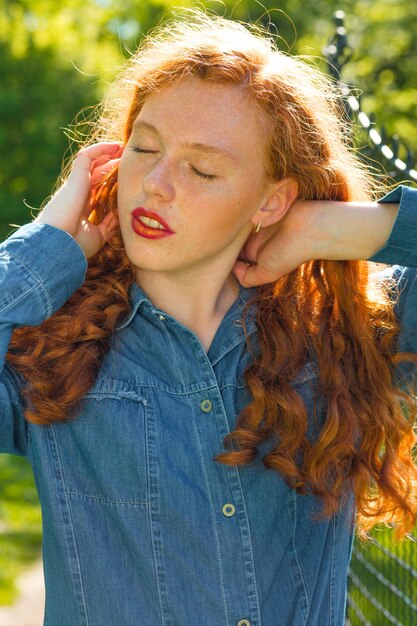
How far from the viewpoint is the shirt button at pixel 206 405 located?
8.50 feet

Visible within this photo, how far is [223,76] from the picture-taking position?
8.46ft

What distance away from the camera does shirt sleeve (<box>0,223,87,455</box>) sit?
98.3 inches

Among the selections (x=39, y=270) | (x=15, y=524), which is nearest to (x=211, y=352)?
(x=39, y=270)

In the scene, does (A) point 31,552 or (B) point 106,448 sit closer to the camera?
(B) point 106,448

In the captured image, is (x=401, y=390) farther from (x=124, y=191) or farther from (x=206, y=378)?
(x=124, y=191)

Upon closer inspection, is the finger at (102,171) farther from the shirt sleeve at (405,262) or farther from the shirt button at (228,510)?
the shirt button at (228,510)

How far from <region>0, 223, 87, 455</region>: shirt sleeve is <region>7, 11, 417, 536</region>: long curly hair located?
5 cm

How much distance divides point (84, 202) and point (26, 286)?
0.31 metres

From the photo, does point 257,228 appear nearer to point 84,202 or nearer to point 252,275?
point 252,275

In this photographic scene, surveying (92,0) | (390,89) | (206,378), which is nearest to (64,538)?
(206,378)

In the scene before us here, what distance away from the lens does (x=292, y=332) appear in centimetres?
277

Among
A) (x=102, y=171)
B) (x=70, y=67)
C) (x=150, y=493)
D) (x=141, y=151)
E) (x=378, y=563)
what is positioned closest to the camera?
(x=150, y=493)

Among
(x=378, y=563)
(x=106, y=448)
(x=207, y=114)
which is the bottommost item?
(x=378, y=563)

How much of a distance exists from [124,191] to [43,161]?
7.70m
